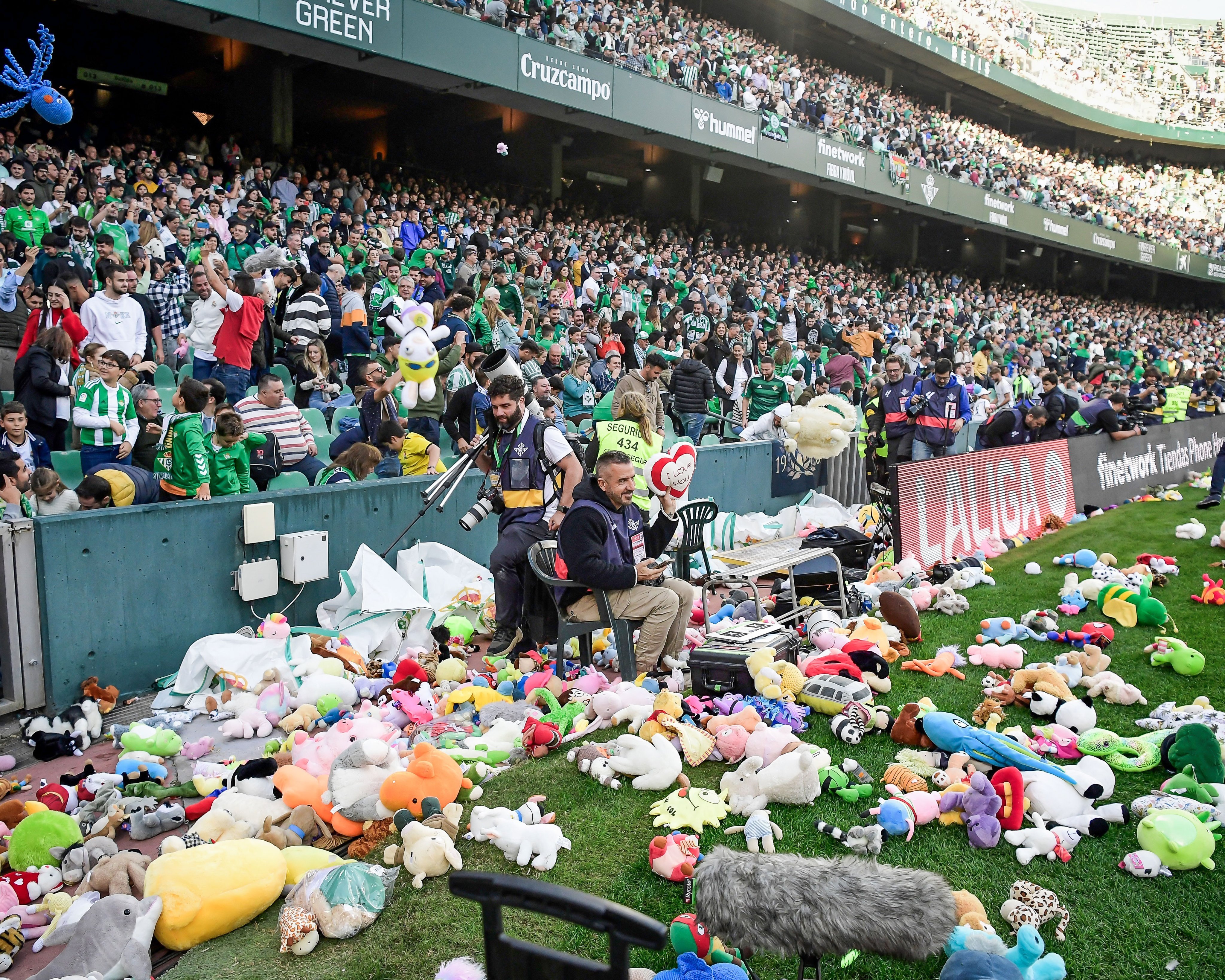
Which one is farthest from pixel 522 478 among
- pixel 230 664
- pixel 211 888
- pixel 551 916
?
pixel 551 916

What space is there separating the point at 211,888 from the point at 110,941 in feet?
1.10

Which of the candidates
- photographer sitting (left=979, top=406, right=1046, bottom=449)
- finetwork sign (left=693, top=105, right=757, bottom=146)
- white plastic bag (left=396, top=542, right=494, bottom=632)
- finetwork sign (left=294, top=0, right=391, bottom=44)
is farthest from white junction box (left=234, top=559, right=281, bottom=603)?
finetwork sign (left=693, top=105, right=757, bottom=146)

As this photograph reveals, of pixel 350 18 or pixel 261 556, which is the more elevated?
pixel 350 18

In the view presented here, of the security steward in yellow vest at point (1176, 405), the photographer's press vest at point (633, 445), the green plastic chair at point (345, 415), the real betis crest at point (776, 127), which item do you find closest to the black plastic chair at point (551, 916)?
the photographer's press vest at point (633, 445)

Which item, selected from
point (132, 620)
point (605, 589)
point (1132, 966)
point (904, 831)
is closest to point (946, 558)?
point (605, 589)

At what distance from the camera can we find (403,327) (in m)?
7.61

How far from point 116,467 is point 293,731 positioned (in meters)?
2.38

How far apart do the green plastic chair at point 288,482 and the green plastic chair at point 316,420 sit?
5.78 feet

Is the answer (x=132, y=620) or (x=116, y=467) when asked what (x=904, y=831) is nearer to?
(x=132, y=620)

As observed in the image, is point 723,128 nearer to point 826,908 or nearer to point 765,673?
point 765,673

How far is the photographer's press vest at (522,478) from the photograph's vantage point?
6.29 m

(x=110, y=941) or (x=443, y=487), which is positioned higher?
(x=443, y=487)

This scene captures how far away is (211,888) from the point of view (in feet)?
11.0

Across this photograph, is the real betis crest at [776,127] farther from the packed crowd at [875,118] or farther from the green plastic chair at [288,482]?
the green plastic chair at [288,482]
